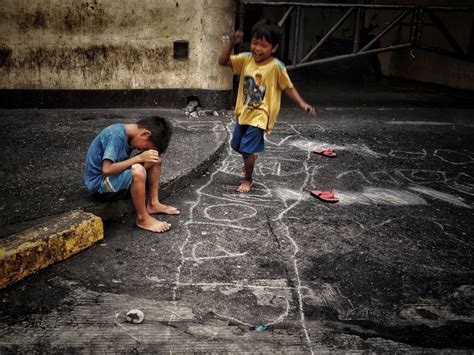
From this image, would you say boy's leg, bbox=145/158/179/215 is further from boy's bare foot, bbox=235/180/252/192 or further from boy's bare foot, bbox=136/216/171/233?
boy's bare foot, bbox=235/180/252/192

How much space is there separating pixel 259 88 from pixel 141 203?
1.39m

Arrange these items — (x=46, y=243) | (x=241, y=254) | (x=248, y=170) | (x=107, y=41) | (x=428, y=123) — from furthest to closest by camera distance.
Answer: (x=428, y=123)
(x=107, y=41)
(x=248, y=170)
(x=241, y=254)
(x=46, y=243)

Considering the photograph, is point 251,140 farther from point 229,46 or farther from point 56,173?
point 56,173

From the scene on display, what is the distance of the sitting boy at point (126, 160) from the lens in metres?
2.85

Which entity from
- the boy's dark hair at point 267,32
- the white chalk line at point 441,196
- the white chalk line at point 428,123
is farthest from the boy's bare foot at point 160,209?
the white chalk line at point 428,123

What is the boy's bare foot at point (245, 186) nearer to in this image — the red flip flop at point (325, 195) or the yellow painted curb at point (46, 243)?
the red flip flop at point (325, 195)

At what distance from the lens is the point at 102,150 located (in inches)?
116

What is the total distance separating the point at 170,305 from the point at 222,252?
63 centimetres

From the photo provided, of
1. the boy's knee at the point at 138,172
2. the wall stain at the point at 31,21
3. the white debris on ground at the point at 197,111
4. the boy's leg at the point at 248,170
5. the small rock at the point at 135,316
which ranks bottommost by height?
the small rock at the point at 135,316

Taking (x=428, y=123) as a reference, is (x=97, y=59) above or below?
above

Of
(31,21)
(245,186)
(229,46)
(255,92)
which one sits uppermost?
(31,21)

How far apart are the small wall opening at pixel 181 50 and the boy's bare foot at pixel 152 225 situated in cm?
335

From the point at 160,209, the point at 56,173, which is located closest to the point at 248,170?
the point at 160,209

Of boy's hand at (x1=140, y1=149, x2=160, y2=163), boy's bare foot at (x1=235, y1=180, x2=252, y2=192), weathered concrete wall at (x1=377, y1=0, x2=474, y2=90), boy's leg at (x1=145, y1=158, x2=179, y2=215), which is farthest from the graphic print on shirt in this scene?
weathered concrete wall at (x1=377, y1=0, x2=474, y2=90)
